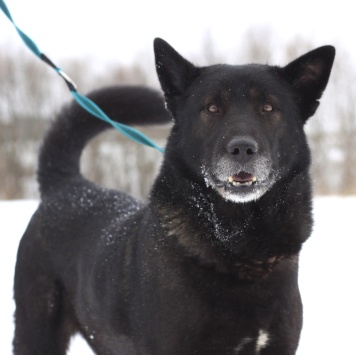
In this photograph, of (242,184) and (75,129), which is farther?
(75,129)

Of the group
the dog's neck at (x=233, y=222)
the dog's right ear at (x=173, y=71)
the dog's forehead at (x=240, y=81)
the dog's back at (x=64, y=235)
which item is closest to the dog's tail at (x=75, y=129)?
the dog's back at (x=64, y=235)

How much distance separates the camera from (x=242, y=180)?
2.79 m

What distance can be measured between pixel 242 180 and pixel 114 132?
27.4m

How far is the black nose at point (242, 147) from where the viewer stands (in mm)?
2658

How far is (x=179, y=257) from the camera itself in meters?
2.82

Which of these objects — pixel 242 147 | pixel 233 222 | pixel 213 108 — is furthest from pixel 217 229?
pixel 213 108

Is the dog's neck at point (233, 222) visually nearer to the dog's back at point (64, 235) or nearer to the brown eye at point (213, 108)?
the brown eye at point (213, 108)

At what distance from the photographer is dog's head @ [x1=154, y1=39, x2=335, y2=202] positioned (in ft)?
8.99

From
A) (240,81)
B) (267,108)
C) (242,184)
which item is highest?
(240,81)

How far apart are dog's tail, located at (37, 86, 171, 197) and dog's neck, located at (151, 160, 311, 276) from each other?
49.5 inches

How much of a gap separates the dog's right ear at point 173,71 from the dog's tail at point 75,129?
0.97m

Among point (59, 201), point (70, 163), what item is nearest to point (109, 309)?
point (59, 201)

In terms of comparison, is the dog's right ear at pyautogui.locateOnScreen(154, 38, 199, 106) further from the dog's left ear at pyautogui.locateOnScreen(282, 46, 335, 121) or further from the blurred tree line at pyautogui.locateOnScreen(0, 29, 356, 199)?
the blurred tree line at pyautogui.locateOnScreen(0, 29, 356, 199)

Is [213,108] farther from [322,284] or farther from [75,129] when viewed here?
[322,284]
